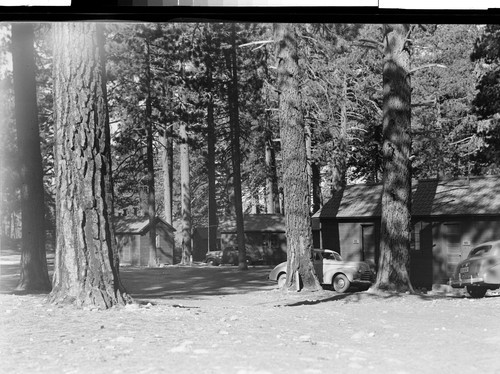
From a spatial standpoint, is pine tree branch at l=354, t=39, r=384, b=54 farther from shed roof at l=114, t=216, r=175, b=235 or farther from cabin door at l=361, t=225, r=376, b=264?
shed roof at l=114, t=216, r=175, b=235

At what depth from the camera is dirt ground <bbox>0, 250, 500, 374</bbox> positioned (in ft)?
12.2

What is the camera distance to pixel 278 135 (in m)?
4.55

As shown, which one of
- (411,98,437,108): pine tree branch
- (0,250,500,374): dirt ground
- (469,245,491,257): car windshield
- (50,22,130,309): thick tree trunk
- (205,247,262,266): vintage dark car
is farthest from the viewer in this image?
(411,98,437,108): pine tree branch

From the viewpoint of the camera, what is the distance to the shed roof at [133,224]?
4.10 meters

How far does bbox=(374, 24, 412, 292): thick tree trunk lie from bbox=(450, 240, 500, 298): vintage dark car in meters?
0.33

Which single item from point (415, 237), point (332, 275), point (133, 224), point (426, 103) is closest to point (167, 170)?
point (133, 224)

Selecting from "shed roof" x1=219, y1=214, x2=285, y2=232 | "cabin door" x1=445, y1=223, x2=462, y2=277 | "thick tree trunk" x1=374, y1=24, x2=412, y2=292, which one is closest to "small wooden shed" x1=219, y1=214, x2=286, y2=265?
"shed roof" x1=219, y1=214, x2=285, y2=232

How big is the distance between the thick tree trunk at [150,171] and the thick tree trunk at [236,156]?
48 cm

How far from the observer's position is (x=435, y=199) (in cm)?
436

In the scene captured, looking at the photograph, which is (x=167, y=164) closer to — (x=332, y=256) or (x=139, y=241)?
(x=139, y=241)

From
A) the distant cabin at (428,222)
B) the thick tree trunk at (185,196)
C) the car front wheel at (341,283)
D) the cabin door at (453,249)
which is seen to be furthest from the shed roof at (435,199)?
the thick tree trunk at (185,196)

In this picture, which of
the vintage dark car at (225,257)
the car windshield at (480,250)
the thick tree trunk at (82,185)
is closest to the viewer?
the thick tree trunk at (82,185)

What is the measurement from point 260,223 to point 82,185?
1060mm

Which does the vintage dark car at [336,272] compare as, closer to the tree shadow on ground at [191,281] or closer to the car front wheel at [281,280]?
the car front wheel at [281,280]
